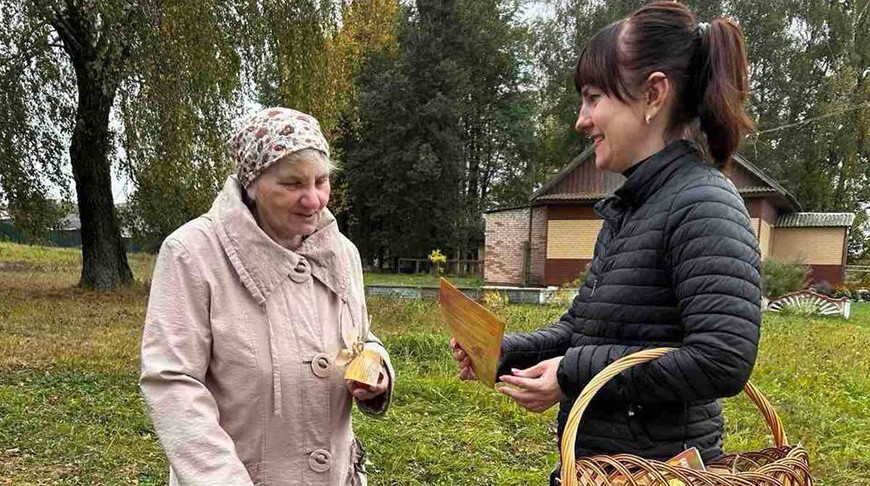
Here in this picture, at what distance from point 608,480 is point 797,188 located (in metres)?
26.7

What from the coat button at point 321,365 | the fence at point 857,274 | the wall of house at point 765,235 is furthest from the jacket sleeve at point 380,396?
the fence at point 857,274

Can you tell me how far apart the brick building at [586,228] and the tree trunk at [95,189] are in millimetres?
11261

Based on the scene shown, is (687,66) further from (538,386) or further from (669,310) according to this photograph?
(538,386)

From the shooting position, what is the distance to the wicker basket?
105 centimetres

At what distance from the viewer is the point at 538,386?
129 cm

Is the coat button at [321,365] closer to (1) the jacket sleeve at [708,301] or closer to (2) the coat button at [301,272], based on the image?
(2) the coat button at [301,272]

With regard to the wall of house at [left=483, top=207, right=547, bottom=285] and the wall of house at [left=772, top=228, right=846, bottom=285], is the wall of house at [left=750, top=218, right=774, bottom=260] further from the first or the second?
the wall of house at [left=483, top=207, right=547, bottom=285]

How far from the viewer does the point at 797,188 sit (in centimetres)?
2425

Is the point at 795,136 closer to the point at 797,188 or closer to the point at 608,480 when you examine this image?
the point at 797,188

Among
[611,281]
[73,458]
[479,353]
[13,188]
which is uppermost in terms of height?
[13,188]

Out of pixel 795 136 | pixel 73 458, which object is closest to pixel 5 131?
pixel 73 458

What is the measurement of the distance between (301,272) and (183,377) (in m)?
0.33

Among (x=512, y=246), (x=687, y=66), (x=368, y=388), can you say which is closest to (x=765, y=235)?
(x=512, y=246)

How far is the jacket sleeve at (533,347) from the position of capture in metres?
1.58
